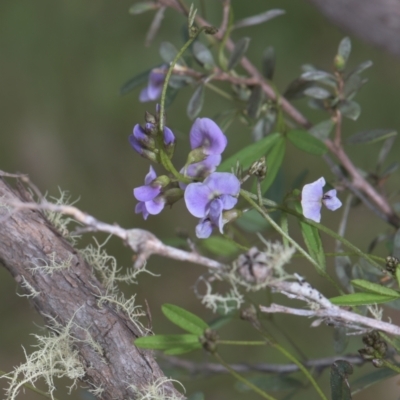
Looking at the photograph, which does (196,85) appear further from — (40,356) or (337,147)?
(40,356)

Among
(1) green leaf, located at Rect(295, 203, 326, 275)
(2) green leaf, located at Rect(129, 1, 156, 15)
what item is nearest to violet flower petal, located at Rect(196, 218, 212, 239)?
(1) green leaf, located at Rect(295, 203, 326, 275)

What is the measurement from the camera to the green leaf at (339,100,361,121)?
0.70 metres

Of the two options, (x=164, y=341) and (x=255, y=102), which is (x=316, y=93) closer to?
(x=255, y=102)

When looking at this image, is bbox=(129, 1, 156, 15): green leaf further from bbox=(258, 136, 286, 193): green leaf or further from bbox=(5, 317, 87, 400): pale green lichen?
bbox=(5, 317, 87, 400): pale green lichen

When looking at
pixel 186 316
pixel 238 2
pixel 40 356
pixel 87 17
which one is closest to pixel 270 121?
pixel 186 316

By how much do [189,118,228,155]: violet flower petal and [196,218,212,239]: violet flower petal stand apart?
0.06m

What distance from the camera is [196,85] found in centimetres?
75

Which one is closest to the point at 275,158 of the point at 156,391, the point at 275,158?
the point at 275,158

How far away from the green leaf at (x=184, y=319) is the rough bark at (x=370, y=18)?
531 mm

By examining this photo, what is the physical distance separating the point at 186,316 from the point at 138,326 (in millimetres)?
64

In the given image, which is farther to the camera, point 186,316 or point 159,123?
point 186,316

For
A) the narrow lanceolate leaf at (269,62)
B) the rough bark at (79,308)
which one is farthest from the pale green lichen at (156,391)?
the narrow lanceolate leaf at (269,62)

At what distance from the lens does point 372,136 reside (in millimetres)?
755

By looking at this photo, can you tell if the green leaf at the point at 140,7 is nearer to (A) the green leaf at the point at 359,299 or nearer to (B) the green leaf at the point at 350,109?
(B) the green leaf at the point at 350,109
